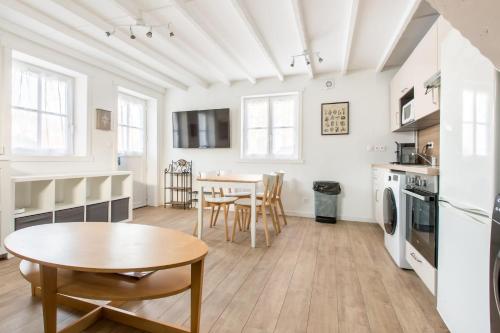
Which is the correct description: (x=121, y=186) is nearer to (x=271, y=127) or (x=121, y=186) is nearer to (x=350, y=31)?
(x=271, y=127)

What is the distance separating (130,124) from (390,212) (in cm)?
459

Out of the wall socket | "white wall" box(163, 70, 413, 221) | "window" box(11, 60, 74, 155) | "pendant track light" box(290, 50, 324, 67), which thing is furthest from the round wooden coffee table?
the wall socket

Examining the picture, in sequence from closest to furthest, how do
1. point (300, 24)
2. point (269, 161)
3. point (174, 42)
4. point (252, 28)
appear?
point (300, 24) < point (252, 28) < point (174, 42) < point (269, 161)

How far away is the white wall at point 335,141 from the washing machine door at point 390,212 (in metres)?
1.46

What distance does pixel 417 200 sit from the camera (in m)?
1.91

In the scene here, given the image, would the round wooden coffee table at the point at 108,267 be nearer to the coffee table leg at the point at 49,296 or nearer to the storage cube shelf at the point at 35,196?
the coffee table leg at the point at 49,296

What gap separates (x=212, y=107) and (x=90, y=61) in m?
2.13

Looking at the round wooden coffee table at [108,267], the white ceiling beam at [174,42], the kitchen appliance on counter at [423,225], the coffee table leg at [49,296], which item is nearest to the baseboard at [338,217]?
the kitchen appliance on counter at [423,225]

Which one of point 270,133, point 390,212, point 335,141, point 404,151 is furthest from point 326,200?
point 270,133

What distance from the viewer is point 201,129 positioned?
4938 mm

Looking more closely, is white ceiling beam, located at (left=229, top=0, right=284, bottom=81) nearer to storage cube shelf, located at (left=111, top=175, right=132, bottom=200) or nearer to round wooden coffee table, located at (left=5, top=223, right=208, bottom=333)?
round wooden coffee table, located at (left=5, top=223, right=208, bottom=333)

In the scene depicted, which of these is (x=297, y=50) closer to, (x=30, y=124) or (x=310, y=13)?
(x=310, y=13)

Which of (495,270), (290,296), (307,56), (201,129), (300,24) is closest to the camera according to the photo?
(495,270)

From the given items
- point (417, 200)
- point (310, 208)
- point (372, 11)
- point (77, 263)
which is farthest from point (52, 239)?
point (310, 208)
